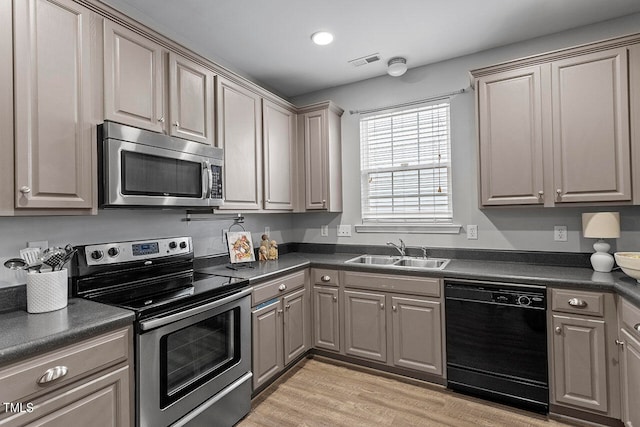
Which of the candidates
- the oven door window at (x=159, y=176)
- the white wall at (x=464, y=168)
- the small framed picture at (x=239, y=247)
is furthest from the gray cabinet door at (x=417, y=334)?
the oven door window at (x=159, y=176)

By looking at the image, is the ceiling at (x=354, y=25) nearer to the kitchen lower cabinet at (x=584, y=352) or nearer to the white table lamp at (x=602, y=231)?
the white table lamp at (x=602, y=231)

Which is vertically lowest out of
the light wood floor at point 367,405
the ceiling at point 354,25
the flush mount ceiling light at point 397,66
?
the light wood floor at point 367,405

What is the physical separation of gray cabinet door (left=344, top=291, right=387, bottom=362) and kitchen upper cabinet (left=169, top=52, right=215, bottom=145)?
1698 mm

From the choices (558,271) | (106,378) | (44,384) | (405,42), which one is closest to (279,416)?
(106,378)

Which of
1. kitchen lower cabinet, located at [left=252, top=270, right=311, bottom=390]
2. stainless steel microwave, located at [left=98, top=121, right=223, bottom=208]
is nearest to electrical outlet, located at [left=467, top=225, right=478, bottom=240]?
kitchen lower cabinet, located at [left=252, top=270, right=311, bottom=390]

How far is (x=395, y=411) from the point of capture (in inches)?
87.1

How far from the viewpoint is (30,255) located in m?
1.58

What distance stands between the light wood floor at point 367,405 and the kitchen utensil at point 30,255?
1.51 meters

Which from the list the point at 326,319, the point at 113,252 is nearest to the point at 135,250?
the point at 113,252

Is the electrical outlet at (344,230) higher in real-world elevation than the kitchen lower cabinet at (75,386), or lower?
higher

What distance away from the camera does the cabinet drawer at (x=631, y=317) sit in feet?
5.52

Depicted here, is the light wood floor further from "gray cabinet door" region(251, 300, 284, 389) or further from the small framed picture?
the small framed picture

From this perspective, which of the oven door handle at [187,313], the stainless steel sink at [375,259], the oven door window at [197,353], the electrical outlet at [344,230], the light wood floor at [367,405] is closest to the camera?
the oven door handle at [187,313]

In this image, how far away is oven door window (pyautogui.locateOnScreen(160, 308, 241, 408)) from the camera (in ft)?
5.52
